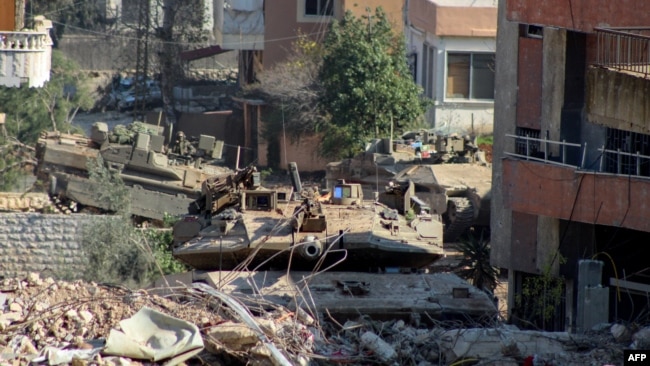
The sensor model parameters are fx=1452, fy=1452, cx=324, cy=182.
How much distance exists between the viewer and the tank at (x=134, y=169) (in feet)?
99.3

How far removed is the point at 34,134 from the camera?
3838cm

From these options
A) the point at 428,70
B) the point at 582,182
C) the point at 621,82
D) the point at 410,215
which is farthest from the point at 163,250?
the point at 428,70

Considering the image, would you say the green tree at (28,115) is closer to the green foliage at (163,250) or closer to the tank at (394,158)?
the green foliage at (163,250)

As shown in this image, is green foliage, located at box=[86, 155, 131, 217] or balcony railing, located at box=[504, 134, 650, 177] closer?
balcony railing, located at box=[504, 134, 650, 177]

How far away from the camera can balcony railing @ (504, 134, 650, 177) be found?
1886 cm

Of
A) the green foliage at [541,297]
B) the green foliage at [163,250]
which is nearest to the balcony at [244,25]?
the green foliage at [163,250]

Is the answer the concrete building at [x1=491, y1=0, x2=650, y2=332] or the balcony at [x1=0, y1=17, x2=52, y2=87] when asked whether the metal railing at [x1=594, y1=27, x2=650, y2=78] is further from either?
the balcony at [x1=0, y1=17, x2=52, y2=87]

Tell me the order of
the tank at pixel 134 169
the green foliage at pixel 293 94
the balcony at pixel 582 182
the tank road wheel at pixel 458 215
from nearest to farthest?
the balcony at pixel 582 182 → the tank road wheel at pixel 458 215 → the tank at pixel 134 169 → the green foliage at pixel 293 94

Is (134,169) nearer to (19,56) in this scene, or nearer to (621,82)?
(19,56)

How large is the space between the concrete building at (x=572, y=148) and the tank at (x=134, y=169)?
31.9 ft

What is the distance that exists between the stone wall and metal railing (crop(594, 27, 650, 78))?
10689mm

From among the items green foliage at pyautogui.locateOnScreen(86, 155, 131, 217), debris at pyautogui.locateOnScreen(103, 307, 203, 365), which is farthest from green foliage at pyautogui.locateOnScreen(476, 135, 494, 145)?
debris at pyautogui.locateOnScreen(103, 307, 203, 365)

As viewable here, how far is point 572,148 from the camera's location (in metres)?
20.3

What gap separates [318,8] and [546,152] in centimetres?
2208
